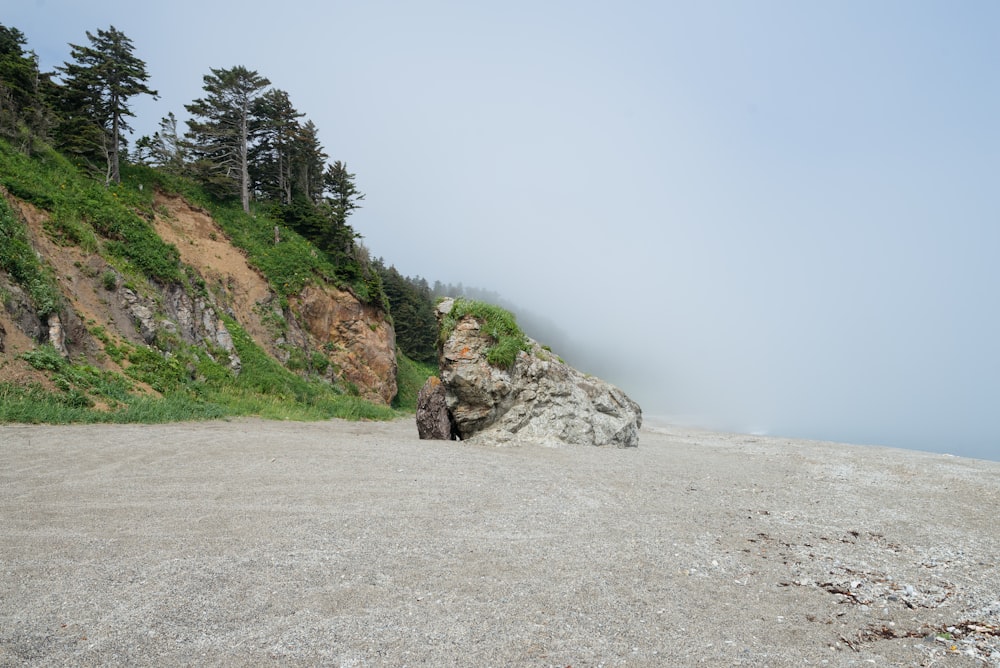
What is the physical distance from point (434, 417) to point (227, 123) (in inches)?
1161

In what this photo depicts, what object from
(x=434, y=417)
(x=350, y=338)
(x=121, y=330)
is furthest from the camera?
(x=350, y=338)

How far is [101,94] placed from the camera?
84.0 feet

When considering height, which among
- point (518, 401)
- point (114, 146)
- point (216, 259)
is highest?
point (114, 146)

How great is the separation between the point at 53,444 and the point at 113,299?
1144cm

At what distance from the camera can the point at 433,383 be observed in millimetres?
14938

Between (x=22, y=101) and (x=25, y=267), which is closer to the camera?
(x=25, y=267)

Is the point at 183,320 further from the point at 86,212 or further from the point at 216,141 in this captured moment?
the point at 216,141

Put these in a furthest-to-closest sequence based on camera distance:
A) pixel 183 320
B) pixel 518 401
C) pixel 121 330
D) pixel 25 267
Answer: pixel 183 320 → pixel 121 330 → pixel 25 267 → pixel 518 401

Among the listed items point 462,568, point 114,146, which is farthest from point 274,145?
point 462,568

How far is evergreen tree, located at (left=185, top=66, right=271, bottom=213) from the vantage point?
3156cm

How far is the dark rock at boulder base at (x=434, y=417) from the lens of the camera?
14070 mm

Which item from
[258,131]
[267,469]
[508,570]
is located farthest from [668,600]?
[258,131]

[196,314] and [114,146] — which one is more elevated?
[114,146]

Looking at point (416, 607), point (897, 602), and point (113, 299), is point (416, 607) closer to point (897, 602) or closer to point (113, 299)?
point (897, 602)
